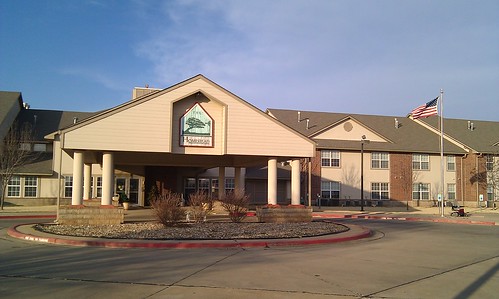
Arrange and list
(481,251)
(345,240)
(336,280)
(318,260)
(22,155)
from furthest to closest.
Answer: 1. (22,155)
2. (345,240)
3. (481,251)
4. (318,260)
5. (336,280)

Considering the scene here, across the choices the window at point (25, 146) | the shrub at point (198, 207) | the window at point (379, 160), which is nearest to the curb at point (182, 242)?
the shrub at point (198, 207)

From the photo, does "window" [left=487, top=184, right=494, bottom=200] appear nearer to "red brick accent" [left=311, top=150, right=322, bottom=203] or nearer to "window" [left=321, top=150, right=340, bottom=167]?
"window" [left=321, top=150, right=340, bottom=167]

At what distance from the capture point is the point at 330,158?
44.5 meters

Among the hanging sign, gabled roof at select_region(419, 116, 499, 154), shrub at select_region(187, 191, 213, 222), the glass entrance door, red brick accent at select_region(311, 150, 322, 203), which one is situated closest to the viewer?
shrub at select_region(187, 191, 213, 222)

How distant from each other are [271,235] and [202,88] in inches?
316

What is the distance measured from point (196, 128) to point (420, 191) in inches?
1369

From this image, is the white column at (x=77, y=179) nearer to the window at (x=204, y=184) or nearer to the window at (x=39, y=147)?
the window at (x=204, y=184)

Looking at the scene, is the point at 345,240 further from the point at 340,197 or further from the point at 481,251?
the point at 340,197

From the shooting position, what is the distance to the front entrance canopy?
19.3 metres

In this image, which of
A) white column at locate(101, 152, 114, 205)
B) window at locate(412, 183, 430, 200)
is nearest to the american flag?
window at locate(412, 183, 430, 200)

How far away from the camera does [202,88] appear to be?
807 inches

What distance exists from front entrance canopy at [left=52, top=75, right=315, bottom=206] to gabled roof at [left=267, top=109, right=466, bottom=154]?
2294 centimetres

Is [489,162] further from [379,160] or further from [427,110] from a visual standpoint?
[427,110]

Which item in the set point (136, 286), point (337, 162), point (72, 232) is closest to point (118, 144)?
point (72, 232)
